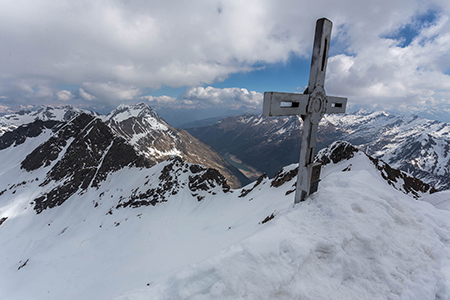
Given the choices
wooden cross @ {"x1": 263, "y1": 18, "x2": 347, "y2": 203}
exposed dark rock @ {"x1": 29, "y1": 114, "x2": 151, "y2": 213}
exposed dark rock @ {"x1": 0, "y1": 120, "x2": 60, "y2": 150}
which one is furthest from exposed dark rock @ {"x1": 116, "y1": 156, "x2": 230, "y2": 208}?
exposed dark rock @ {"x1": 0, "y1": 120, "x2": 60, "y2": 150}

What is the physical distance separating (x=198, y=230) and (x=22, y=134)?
16373cm

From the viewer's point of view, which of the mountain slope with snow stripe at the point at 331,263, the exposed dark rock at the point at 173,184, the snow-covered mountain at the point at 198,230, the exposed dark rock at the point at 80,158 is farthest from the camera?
the exposed dark rock at the point at 80,158

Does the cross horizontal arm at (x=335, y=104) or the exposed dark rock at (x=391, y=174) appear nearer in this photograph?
the cross horizontal arm at (x=335, y=104)

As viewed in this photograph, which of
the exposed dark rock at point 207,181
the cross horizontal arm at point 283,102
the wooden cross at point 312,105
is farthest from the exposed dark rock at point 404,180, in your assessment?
the exposed dark rock at point 207,181

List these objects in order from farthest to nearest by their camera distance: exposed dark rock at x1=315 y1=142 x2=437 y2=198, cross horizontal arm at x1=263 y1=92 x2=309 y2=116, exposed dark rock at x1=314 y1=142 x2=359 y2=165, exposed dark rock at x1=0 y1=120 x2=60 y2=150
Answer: exposed dark rock at x1=0 y1=120 x2=60 y2=150 < exposed dark rock at x1=314 y1=142 x2=359 y2=165 < exposed dark rock at x1=315 y1=142 x2=437 y2=198 < cross horizontal arm at x1=263 y1=92 x2=309 y2=116

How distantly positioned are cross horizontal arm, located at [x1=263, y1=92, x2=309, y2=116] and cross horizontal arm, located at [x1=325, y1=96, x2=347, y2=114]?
1.98 meters

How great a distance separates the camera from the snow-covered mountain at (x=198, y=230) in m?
4.32

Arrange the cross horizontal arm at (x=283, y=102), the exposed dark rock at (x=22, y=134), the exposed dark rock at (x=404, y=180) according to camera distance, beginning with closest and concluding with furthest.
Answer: the cross horizontal arm at (x=283, y=102)
the exposed dark rock at (x=404, y=180)
the exposed dark rock at (x=22, y=134)

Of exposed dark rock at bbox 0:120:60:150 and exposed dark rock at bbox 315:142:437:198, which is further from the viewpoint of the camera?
exposed dark rock at bbox 0:120:60:150

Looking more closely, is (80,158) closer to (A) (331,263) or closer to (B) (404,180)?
(A) (331,263)

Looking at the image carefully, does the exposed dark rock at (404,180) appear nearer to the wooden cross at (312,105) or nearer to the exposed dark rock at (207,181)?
the wooden cross at (312,105)

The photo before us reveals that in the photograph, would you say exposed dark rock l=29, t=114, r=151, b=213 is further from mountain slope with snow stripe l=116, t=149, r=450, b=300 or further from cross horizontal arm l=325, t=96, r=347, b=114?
mountain slope with snow stripe l=116, t=149, r=450, b=300

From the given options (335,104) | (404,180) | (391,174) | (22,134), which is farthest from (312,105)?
(22,134)

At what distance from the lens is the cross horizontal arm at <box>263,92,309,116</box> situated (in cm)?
523
